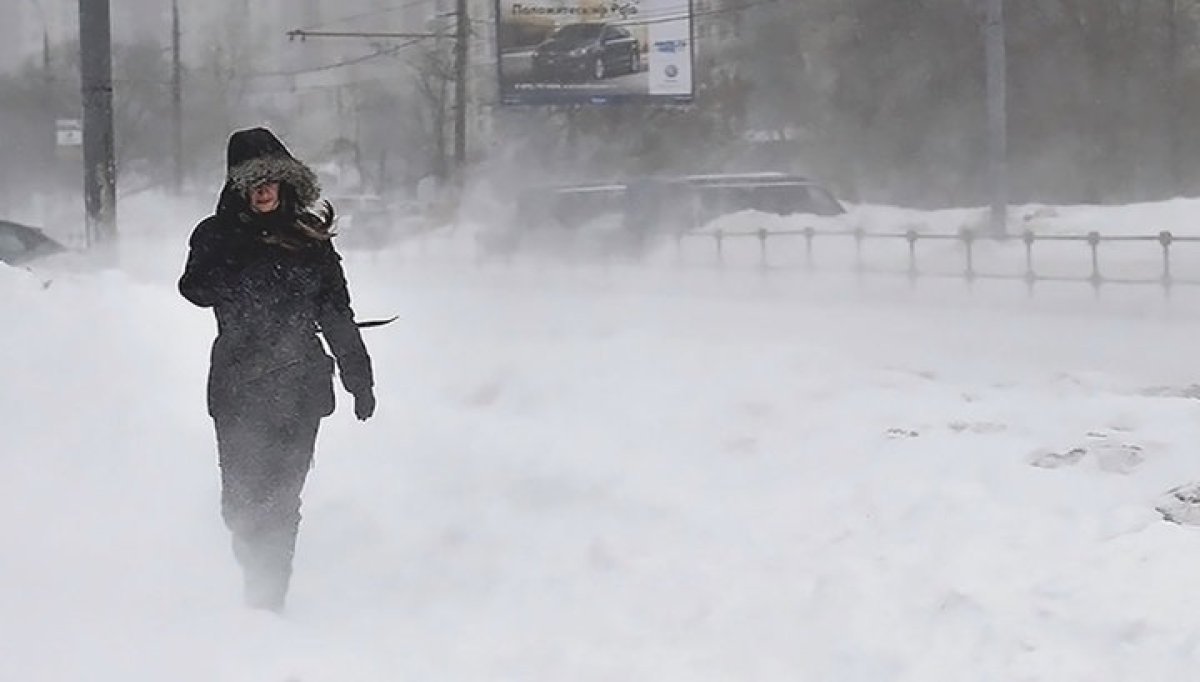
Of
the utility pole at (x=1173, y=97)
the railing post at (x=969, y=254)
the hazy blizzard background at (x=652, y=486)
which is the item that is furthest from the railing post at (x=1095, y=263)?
the utility pole at (x=1173, y=97)

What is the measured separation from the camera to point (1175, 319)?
14.0 meters

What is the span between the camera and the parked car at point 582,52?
26.7m

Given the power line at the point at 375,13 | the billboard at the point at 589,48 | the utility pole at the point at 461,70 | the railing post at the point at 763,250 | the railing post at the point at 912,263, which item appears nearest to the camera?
the railing post at the point at 912,263

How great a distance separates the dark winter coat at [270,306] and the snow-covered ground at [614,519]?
2.37 feet

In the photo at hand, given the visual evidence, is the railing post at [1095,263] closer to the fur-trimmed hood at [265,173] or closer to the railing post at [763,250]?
the railing post at [763,250]

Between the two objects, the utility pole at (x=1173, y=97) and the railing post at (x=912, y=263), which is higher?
the utility pole at (x=1173, y=97)

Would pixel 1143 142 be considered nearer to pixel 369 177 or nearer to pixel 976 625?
pixel 369 177

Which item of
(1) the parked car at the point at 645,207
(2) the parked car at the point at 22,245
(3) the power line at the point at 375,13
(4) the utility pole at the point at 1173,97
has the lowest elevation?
(2) the parked car at the point at 22,245

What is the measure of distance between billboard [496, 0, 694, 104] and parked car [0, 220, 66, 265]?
972 centimetres

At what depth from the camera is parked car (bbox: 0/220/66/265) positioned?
59.1 ft

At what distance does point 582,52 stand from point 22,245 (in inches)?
428

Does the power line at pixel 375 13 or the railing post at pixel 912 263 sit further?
the power line at pixel 375 13

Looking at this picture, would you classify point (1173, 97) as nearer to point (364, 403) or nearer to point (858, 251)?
point (858, 251)

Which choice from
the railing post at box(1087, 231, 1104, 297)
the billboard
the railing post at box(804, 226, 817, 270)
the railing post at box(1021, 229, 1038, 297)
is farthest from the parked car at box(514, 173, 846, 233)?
the railing post at box(1087, 231, 1104, 297)
